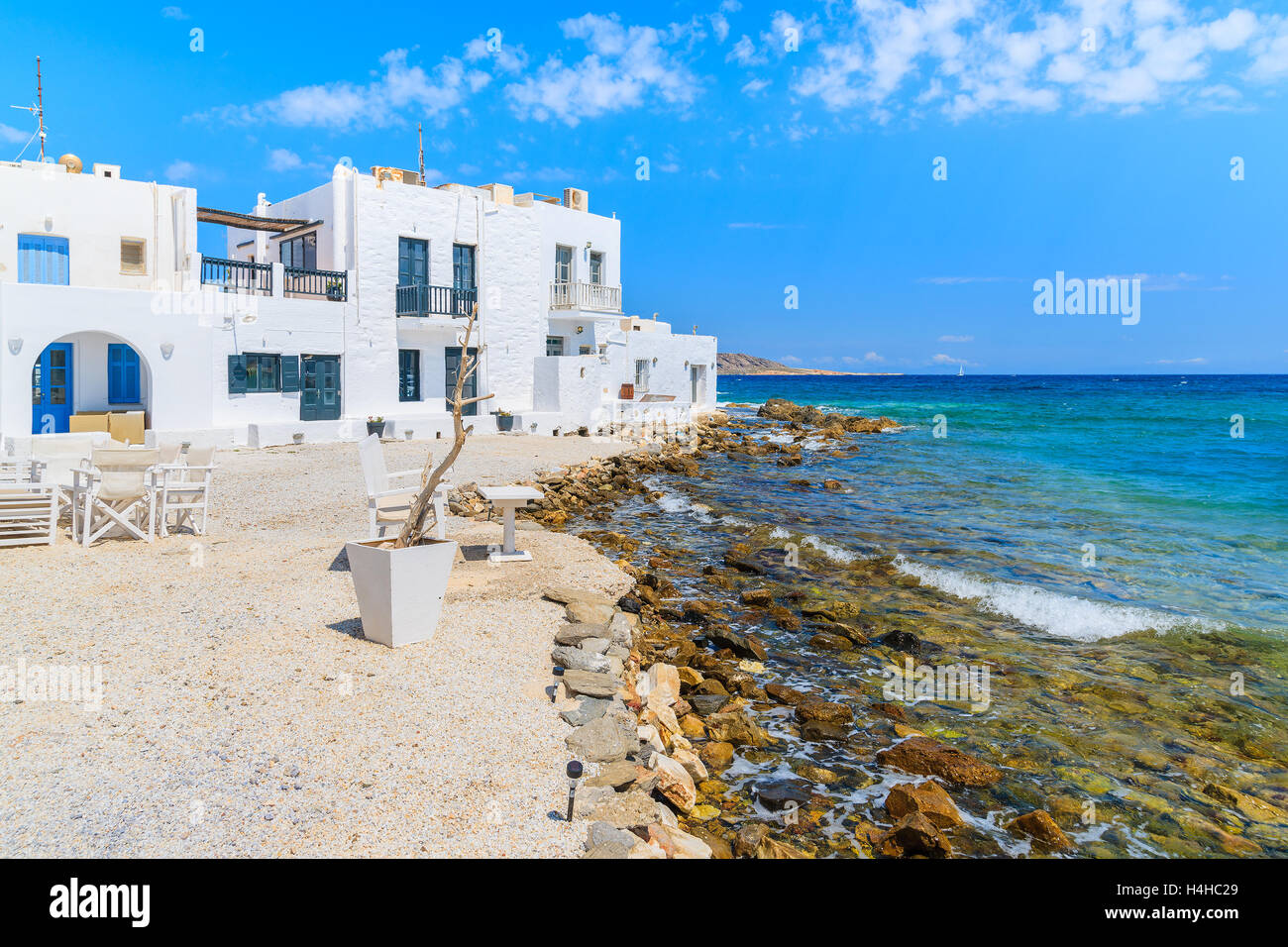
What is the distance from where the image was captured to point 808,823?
4.22 m

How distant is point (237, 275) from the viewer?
19625 mm

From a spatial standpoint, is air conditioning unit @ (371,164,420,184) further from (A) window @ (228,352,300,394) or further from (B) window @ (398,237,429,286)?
(A) window @ (228,352,300,394)

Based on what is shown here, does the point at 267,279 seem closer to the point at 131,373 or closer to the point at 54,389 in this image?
the point at 131,373

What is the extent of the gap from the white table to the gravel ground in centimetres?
41

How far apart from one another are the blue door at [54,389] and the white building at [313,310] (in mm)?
39

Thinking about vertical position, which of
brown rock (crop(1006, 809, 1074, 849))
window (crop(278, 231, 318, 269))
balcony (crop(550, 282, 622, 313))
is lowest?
brown rock (crop(1006, 809, 1074, 849))

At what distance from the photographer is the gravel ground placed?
3246 mm

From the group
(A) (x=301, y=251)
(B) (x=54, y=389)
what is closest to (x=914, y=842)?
(B) (x=54, y=389)

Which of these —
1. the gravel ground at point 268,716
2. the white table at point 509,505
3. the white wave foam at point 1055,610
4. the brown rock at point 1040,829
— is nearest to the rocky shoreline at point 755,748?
the brown rock at point 1040,829

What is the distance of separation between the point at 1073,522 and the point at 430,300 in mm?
17535

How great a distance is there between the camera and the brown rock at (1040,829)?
4.14m

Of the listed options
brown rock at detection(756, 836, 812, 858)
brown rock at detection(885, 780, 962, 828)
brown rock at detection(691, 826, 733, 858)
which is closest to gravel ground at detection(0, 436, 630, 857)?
brown rock at detection(691, 826, 733, 858)

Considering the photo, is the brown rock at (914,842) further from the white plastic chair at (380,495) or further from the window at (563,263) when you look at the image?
the window at (563,263)

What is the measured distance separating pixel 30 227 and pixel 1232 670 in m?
22.8
